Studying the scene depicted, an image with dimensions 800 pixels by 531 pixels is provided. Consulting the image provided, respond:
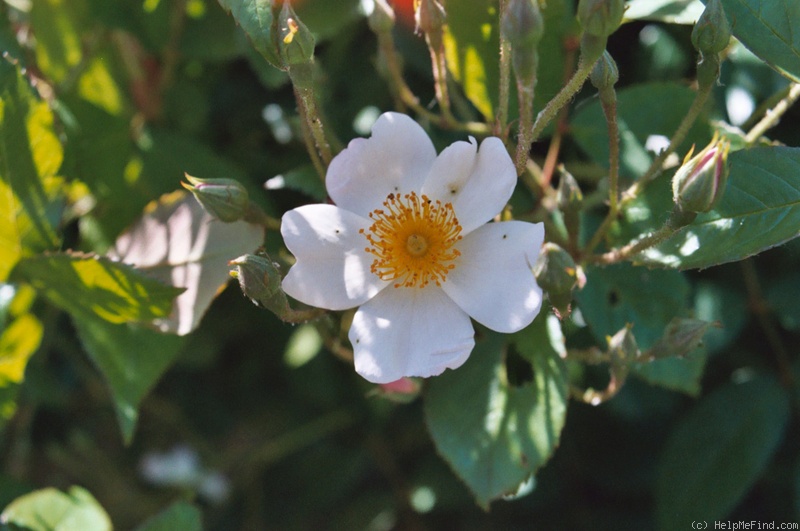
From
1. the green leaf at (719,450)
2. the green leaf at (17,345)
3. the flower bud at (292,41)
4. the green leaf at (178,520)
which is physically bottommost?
the green leaf at (719,450)

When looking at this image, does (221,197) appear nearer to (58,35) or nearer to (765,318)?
(58,35)

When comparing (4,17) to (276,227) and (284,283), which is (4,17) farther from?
(284,283)

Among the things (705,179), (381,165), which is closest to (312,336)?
(381,165)

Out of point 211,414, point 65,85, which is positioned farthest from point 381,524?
point 65,85

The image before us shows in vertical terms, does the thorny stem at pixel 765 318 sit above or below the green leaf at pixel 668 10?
below

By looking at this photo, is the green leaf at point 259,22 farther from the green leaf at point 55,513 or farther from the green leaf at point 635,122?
the green leaf at point 55,513

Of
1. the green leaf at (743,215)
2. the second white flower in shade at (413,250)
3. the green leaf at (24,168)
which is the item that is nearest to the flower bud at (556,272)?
the second white flower in shade at (413,250)

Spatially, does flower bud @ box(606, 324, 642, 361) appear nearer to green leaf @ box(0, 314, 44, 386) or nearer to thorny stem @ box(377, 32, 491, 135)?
thorny stem @ box(377, 32, 491, 135)

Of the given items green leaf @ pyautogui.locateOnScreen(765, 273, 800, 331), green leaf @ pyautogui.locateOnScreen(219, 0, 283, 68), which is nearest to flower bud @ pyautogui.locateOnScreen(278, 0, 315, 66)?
green leaf @ pyautogui.locateOnScreen(219, 0, 283, 68)
